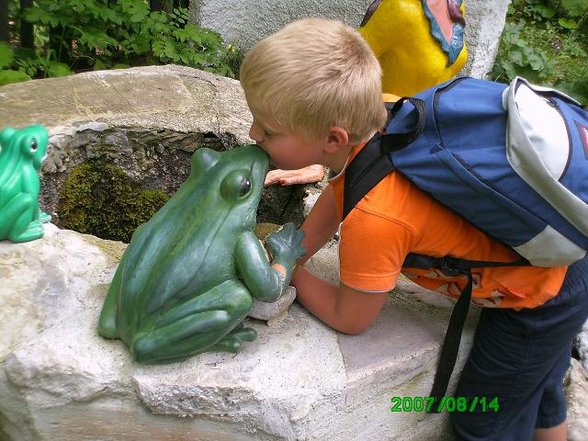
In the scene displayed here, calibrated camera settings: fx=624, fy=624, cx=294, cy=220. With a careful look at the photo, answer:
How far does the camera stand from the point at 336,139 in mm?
1504

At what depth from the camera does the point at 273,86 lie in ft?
4.60

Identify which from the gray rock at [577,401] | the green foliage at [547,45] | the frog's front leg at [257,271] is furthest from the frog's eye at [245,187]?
the green foliage at [547,45]

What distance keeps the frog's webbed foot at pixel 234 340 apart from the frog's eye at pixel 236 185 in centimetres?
37

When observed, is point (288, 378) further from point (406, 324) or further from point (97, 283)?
point (97, 283)

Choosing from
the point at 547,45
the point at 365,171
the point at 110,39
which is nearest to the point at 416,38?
the point at 365,171

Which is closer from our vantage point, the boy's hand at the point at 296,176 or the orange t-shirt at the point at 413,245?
the orange t-shirt at the point at 413,245

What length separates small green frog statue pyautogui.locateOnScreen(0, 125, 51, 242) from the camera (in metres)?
1.76

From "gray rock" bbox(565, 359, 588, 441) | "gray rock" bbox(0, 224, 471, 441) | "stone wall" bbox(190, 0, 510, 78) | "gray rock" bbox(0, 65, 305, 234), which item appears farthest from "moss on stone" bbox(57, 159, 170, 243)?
"stone wall" bbox(190, 0, 510, 78)

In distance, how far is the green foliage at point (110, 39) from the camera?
3539mm

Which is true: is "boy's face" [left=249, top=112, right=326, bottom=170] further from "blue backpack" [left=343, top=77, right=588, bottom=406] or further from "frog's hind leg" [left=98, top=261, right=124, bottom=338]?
"frog's hind leg" [left=98, top=261, right=124, bottom=338]

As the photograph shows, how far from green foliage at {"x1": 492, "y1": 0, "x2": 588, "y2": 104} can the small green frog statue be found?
364cm

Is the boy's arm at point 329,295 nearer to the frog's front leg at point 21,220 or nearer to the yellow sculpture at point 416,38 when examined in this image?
the frog's front leg at point 21,220

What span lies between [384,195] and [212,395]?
2.16ft

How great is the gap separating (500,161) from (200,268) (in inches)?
29.1
